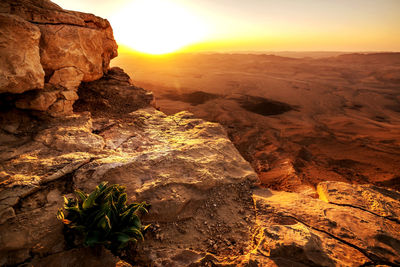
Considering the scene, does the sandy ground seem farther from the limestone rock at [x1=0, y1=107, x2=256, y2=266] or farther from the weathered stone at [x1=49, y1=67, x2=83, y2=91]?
the weathered stone at [x1=49, y1=67, x2=83, y2=91]

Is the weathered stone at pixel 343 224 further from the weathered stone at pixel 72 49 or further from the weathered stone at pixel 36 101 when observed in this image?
the weathered stone at pixel 72 49

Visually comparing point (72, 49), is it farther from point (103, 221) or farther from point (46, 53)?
point (103, 221)

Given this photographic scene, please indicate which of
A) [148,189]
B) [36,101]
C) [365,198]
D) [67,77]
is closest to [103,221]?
[148,189]

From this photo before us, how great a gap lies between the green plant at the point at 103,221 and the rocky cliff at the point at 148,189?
196mm

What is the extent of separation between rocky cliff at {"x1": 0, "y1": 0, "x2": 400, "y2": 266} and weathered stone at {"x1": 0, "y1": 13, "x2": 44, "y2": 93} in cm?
2

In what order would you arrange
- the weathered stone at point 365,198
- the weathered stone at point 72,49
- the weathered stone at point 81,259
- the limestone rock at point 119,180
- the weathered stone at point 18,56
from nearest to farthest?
the weathered stone at point 81,259 → the limestone rock at point 119,180 → the weathered stone at point 365,198 → the weathered stone at point 18,56 → the weathered stone at point 72,49

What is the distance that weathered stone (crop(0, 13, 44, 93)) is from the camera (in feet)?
10.8

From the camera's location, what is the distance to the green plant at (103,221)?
1.80 metres

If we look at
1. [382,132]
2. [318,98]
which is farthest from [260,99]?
[382,132]

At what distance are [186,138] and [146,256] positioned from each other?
2.87 meters

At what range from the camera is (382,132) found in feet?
27.4

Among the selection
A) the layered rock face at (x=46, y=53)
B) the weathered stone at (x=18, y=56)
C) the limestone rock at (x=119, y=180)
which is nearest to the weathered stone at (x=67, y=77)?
the layered rock face at (x=46, y=53)

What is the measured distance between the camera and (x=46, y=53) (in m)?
4.38

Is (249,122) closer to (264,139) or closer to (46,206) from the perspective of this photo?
(264,139)
